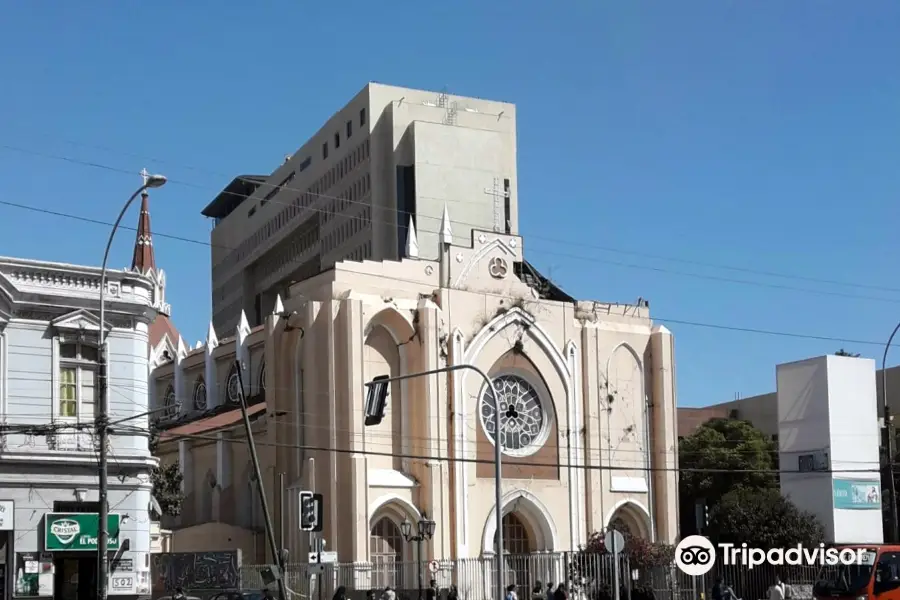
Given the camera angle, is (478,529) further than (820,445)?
No

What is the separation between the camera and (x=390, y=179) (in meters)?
90.7

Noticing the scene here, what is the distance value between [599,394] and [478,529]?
27.9 ft

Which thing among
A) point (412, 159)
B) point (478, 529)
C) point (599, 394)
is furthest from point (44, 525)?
point (412, 159)

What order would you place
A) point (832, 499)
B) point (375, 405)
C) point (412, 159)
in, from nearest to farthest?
point (375, 405) → point (832, 499) → point (412, 159)

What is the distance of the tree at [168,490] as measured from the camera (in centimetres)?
5534

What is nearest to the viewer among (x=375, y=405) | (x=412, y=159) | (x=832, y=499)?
(x=375, y=405)

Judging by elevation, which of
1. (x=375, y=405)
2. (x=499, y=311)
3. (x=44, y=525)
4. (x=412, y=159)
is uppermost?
(x=412, y=159)

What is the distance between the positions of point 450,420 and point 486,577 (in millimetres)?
6148

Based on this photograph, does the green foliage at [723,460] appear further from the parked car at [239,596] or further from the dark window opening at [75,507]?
the dark window opening at [75,507]

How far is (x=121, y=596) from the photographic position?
3200cm

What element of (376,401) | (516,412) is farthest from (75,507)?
(516,412)

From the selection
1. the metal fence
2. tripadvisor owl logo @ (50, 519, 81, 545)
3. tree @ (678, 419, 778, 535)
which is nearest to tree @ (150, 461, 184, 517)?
the metal fence

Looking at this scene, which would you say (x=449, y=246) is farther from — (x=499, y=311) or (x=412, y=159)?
(x=412, y=159)

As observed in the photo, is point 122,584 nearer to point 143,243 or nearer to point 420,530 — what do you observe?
point 420,530
